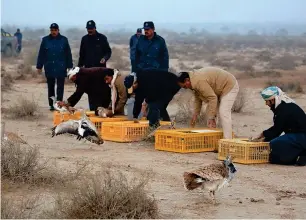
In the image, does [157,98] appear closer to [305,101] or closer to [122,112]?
[122,112]

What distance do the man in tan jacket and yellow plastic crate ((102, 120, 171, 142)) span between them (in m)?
0.98

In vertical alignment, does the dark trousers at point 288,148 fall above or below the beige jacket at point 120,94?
below

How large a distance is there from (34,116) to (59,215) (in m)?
9.45

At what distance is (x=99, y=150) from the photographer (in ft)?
42.0

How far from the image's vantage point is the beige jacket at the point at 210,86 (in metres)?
12.4

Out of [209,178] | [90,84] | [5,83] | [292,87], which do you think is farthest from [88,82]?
[292,87]

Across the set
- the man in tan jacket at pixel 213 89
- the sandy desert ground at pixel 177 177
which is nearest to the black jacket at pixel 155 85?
the man in tan jacket at pixel 213 89

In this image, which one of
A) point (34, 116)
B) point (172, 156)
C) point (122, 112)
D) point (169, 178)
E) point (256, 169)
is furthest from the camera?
point (34, 116)

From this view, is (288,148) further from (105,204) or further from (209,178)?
(105,204)

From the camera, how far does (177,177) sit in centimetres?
1062

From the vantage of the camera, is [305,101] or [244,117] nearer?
Result: [244,117]

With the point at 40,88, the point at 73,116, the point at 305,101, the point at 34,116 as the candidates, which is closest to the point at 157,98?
the point at 73,116

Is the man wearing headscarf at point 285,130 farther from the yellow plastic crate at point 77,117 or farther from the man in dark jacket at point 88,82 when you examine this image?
the man in dark jacket at point 88,82

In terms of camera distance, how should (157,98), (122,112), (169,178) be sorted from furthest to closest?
1. (122,112)
2. (157,98)
3. (169,178)
